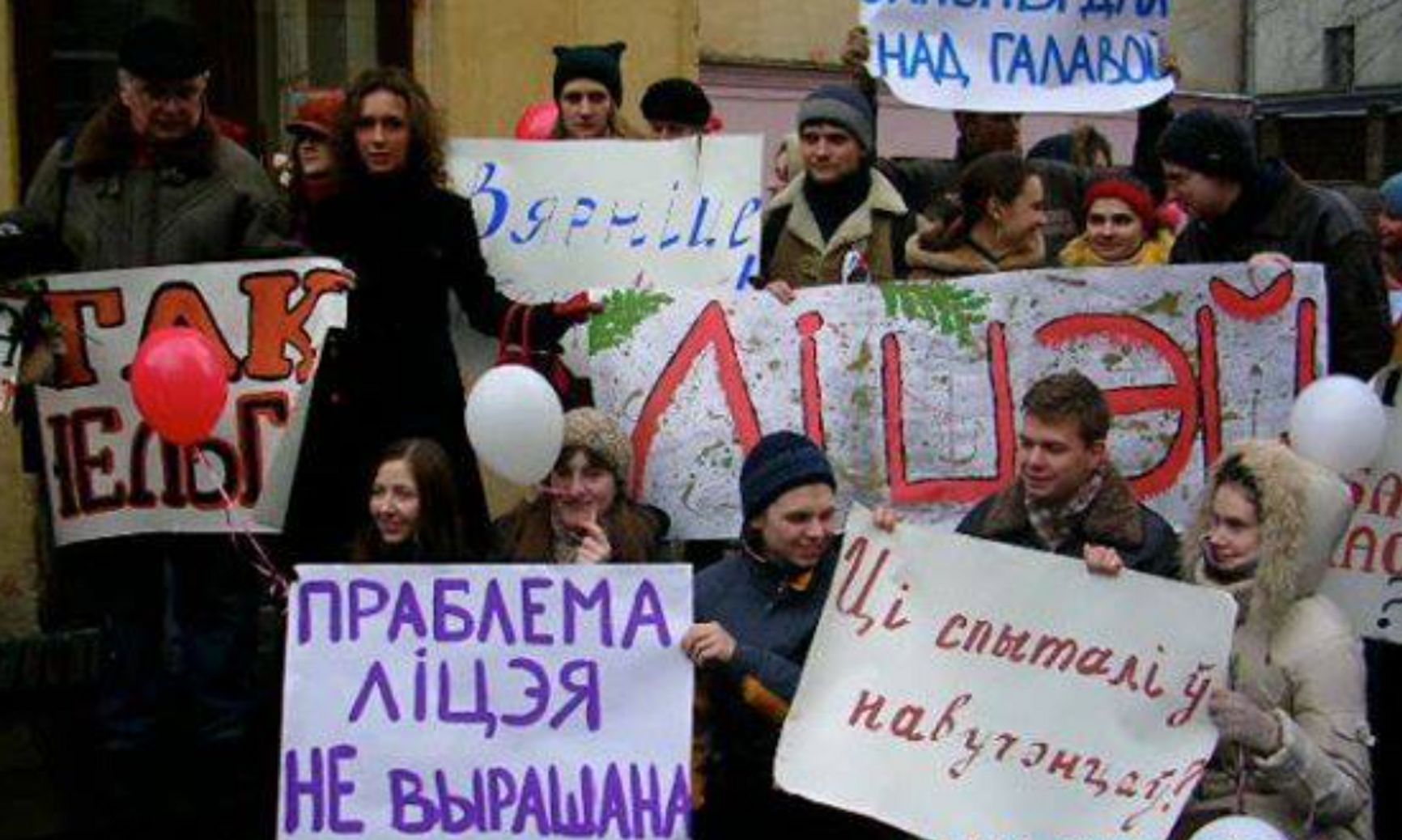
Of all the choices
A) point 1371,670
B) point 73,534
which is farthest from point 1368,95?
point 73,534

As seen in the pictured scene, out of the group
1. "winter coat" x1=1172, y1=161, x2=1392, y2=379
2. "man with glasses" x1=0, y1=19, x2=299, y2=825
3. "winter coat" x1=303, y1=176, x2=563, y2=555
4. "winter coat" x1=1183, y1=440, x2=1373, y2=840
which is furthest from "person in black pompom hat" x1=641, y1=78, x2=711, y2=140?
"winter coat" x1=1183, y1=440, x2=1373, y2=840

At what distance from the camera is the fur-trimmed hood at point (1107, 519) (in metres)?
4.05

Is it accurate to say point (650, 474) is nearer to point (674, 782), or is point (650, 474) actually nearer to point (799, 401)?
point (799, 401)

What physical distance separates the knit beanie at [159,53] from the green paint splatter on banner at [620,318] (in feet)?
3.72

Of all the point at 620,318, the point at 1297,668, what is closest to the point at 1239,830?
the point at 1297,668

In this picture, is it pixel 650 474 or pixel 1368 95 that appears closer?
pixel 650 474

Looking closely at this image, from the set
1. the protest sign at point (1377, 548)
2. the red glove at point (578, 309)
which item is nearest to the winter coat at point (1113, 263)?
the protest sign at point (1377, 548)

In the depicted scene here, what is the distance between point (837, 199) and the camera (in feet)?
17.7

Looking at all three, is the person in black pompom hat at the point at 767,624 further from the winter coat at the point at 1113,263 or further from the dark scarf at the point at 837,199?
the winter coat at the point at 1113,263

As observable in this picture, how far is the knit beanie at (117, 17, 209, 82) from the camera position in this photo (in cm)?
494

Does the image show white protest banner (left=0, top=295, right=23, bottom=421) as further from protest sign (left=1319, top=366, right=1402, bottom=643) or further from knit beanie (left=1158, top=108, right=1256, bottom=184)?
protest sign (left=1319, top=366, right=1402, bottom=643)

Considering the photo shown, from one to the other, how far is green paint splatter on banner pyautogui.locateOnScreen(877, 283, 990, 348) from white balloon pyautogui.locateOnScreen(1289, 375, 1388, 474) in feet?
2.69

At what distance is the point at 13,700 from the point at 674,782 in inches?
126

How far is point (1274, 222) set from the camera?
16.7ft
